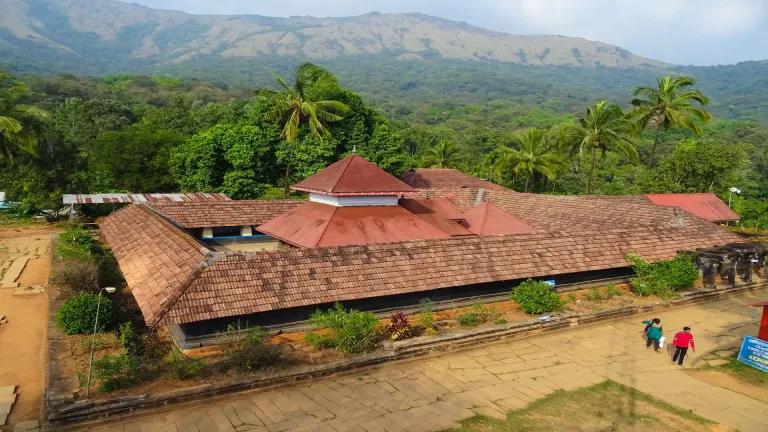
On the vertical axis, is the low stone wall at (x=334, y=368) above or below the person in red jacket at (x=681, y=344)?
below

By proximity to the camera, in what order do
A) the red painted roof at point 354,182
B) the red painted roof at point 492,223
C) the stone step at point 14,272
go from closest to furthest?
the stone step at point 14,272
the red painted roof at point 354,182
the red painted roof at point 492,223

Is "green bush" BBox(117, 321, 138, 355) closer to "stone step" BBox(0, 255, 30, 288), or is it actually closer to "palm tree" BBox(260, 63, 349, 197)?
"stone step" BBox(0, 255, 30, 288)

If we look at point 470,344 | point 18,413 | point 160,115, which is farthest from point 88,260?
point 160,115

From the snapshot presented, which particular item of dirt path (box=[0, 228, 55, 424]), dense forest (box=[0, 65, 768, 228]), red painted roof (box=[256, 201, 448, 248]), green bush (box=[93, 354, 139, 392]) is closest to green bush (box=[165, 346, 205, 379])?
green bush (box=[93, 354, 139, 392])

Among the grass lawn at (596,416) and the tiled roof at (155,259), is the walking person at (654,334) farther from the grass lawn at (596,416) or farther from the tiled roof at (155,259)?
the tiled roof at (155,259)

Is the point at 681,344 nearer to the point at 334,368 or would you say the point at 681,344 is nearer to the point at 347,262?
the point at 334,368

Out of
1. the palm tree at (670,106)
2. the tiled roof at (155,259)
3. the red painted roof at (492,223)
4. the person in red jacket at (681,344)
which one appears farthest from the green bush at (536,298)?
the palm tree at (670,106)

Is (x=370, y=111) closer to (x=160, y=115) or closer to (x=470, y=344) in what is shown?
(x=470, y=344)
